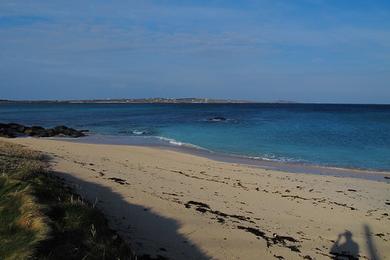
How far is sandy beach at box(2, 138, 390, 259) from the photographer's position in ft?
23.3

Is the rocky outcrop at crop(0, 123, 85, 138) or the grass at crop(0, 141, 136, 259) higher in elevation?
the grass at crop(0, 141, 136, 259)

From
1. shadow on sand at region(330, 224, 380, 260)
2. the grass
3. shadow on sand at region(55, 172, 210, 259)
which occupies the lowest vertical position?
shadow on sand at region(330, 224, 380, 260)

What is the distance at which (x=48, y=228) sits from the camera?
5.23 metres

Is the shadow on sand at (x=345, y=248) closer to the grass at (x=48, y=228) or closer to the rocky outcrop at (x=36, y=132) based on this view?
the grass at (x=48, y=228)

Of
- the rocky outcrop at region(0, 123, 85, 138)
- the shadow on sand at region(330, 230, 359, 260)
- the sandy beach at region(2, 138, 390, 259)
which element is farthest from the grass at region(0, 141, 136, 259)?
the rocky outcrop at region(0, 123, 85, 138)

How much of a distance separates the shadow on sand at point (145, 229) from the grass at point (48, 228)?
72 cm

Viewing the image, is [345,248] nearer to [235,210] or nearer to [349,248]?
[349,248]

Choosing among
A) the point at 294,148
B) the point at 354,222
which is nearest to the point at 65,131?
the point at 294,148

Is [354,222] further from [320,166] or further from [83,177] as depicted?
[320,166]

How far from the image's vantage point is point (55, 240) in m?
5.05

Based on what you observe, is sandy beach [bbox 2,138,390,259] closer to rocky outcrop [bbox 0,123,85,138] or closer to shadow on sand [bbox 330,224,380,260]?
shadow on sand [bbox 330,224,380,260]

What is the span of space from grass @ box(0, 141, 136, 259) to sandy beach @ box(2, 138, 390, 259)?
0.93 metres

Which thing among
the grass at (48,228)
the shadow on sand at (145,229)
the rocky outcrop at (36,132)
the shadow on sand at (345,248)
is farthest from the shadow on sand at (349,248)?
the rocky outcrop at (36,132)

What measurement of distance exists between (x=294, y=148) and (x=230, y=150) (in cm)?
385
